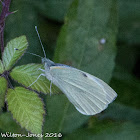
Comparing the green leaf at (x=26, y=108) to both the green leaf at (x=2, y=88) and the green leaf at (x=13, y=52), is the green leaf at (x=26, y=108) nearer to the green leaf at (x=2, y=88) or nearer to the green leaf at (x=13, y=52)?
the green leaf at (x=2, y=88)

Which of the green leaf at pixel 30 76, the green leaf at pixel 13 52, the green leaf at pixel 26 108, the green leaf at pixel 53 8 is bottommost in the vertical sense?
the green leaf at pixel 26 108

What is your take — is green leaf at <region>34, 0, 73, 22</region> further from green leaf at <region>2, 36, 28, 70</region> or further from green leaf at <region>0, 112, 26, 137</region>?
green leaf at <region>0, 112, 26, 137</region>

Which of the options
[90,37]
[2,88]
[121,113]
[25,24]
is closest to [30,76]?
[2,88]

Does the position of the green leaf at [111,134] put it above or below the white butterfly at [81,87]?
below

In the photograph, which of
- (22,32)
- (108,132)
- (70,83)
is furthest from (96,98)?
(22,32)

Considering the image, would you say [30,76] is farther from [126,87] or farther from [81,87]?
[126,87]

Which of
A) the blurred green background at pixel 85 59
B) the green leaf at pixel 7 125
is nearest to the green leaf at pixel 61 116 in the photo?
the blurred green background at pixel 85 59
